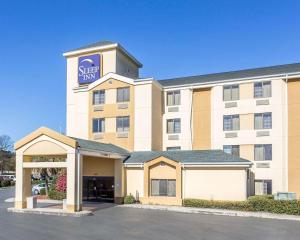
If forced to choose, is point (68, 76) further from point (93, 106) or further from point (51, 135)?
point (51, 135)

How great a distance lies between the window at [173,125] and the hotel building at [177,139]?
10 cm

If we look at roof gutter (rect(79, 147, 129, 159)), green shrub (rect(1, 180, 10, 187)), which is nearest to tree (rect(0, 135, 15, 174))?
green shrub (rect(1, 180, 10, 187))

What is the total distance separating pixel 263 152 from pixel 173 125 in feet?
29.1

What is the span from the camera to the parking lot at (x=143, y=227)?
55.0 feet

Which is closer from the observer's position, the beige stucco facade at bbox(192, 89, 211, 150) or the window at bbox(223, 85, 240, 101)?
the window at bbox(223, 85, 240, 101)

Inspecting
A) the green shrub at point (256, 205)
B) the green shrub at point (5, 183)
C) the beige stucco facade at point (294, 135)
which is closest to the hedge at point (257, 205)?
the green shrub at point (256, 205)

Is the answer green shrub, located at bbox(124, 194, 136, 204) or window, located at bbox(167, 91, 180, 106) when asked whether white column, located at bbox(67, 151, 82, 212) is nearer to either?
green shrub, located at bbox(124, 194, 136, 204)

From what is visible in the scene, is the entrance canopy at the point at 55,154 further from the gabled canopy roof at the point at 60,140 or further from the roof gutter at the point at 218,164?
the roof gutter at the point at 218,164

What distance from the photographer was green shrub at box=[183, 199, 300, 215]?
23938 mm

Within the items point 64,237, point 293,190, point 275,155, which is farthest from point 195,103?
point 64,237

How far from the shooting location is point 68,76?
1550 inches

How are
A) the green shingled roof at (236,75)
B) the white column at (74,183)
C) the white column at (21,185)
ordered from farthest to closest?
the green shingled roof at (236,75)
the white column at (21,185)
the white column at (74,183)

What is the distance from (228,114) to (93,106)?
13.1 metres

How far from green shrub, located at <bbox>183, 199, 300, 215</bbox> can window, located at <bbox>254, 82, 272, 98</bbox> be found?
9902mm
